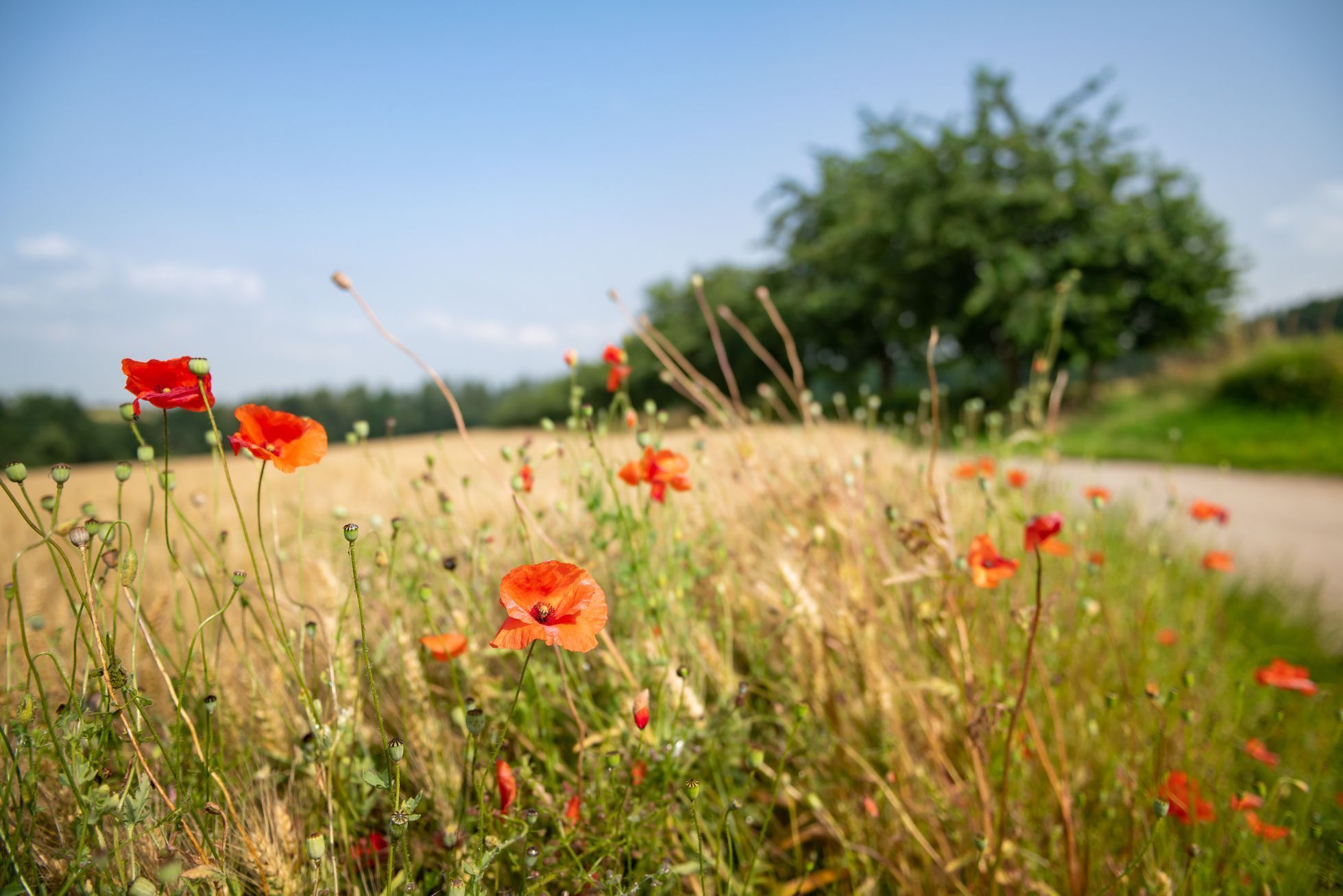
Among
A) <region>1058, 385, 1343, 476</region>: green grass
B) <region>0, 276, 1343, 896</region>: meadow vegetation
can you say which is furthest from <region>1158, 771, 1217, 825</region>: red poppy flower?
<region>1058, 385, 1343, 476</region>: green grass

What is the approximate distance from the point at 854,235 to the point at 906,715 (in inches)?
582

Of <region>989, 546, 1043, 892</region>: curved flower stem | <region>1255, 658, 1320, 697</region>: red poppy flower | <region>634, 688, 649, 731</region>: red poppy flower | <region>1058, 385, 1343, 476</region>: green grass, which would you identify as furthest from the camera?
<region>1058, 385, 1343, 476</region>: green grass

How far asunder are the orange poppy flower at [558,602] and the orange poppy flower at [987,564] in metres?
0.79

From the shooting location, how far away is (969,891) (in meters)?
1.35

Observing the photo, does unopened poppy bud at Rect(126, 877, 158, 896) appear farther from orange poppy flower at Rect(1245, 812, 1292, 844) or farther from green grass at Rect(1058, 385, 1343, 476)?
green grass at Rect(1058, 385, 1343, 476)

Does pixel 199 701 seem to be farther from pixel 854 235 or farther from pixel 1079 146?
pixel 1079 146

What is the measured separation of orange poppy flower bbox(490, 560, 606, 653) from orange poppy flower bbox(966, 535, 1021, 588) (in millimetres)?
790

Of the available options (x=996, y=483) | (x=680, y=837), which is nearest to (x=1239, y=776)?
(x=996, y=483)

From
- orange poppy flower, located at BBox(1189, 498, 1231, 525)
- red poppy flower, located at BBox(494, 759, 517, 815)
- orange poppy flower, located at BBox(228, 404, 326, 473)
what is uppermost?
orange poppy flower, located at BBox(228, 404, 326, 473)

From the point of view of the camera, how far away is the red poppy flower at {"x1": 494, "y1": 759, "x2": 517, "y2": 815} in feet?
3.51

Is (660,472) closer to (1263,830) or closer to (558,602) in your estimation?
(558,602)

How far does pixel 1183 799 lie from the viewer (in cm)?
135

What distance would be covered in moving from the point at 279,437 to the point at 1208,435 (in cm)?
1100

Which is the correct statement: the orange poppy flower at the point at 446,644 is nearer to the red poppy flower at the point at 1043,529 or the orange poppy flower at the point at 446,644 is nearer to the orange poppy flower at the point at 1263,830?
the red poppy flower at the point at 1043,529
